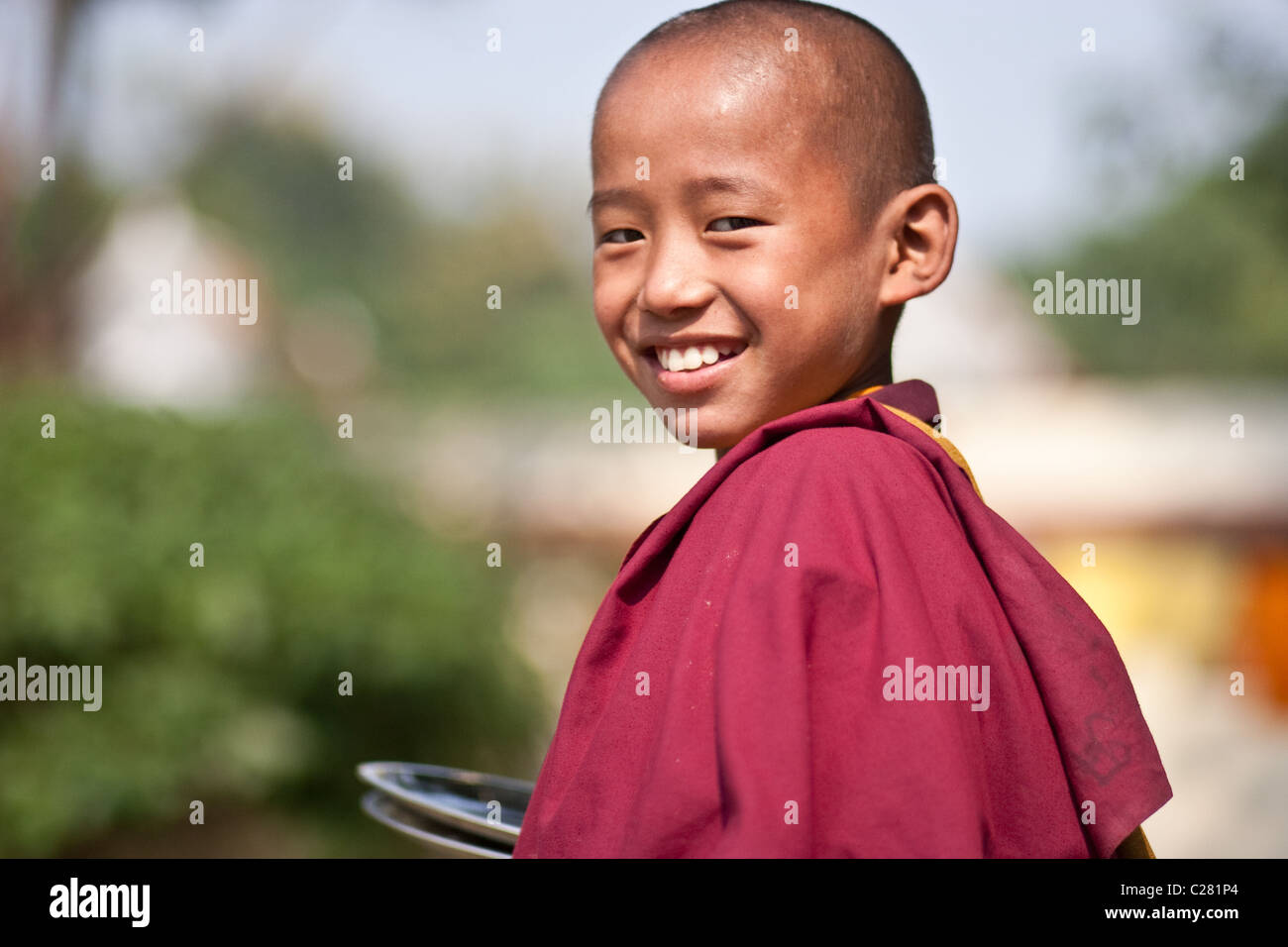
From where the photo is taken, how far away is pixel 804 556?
46.2 inches

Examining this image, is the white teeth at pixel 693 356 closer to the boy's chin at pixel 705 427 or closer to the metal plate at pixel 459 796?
the boy's chin at pixel 705 427

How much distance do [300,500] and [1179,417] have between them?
23.8 feet

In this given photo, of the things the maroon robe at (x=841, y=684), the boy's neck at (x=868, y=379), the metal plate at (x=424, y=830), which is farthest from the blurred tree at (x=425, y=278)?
the maroon robe at (x=841, y=684)

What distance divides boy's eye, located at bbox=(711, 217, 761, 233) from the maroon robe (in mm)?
223

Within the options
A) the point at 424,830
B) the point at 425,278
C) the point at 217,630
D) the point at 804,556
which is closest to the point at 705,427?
the point at 804,556

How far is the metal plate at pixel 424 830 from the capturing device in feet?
4.83

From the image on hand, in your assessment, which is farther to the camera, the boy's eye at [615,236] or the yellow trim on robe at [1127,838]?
the boy's eye at [615,236]

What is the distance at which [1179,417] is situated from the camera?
9500 mm

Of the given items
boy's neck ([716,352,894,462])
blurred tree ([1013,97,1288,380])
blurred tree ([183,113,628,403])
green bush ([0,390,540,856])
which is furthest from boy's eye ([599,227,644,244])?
blurred tree ([183,113,628,403])

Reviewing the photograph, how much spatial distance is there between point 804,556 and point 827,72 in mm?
576

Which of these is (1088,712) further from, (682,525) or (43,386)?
(43,386)

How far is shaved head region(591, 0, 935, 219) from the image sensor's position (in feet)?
4.58

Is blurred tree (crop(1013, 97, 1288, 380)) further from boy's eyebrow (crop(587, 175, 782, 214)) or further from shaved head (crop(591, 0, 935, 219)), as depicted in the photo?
boy's eyebrow (crop(587, 175, 782, 214))

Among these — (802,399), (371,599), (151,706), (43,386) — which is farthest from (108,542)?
(802,399)
